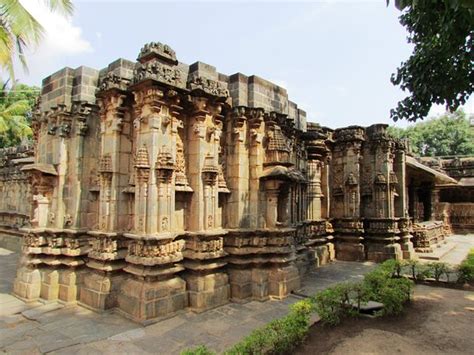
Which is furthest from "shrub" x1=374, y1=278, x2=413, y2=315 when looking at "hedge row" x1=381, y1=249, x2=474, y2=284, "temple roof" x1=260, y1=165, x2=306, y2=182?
"temple roof" x1=260, y1=165, x2=306, y2=182

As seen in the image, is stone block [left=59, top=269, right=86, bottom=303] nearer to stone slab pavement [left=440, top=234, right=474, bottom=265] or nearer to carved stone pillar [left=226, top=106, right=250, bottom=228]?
carved stone pillar [left=226, top=106, right=250, bottom=228]

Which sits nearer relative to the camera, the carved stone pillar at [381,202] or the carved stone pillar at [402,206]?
the carved stone pillar at [381,202]

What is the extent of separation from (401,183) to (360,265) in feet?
15.7

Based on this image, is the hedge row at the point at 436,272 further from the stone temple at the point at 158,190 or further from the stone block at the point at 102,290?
the stone block at the point at 102,290

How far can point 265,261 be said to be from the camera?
8.08 metres

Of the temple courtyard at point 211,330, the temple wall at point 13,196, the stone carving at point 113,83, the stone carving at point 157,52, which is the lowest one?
the temple courtyard at point 211,330

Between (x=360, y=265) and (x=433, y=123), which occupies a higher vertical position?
(x=433, y=123)

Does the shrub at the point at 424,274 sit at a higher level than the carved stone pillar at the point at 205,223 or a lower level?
lower

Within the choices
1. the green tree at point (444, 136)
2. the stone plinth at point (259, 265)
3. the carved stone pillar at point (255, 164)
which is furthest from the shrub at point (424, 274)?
the green tree at point (444, 136)

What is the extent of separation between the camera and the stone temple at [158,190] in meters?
6.72

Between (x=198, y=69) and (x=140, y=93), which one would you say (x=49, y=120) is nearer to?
(x=140, y=93)

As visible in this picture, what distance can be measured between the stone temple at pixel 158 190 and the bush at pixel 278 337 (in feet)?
8.07

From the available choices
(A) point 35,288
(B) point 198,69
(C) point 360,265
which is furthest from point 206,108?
(C) point 360,265

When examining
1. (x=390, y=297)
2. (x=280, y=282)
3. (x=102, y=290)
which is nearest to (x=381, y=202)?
(x=280, y=282)
